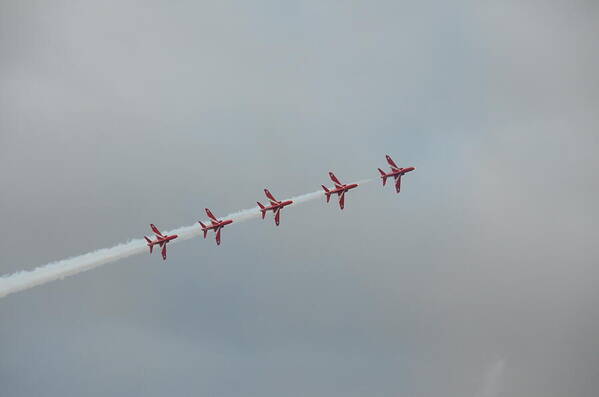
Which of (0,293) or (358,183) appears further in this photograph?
(358,183)

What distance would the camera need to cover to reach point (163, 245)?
145m

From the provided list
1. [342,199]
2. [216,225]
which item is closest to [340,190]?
[342,199]

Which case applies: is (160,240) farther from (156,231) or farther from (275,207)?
(275,207)

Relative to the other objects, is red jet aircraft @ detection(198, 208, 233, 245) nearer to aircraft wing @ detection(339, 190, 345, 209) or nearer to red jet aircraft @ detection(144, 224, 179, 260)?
red jet aircraft @ detection(144, 224, 179, 260)

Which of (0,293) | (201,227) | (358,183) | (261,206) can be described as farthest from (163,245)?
(358,183)

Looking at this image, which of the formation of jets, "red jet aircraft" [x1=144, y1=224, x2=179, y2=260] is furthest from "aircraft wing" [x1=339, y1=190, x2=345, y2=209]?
"red jet aircraft" [x1=144, y1=224, x2=179, y2=260]

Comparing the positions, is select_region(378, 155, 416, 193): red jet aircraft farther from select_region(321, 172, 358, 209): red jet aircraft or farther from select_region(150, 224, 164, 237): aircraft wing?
select_region(150, 224, 164, 237): aircraft wing

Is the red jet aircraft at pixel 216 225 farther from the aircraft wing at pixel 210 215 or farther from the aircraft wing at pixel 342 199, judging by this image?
the aircraft wing at pixel 342 199

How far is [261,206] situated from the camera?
146 m

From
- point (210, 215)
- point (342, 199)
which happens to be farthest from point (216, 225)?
point (342, 199)

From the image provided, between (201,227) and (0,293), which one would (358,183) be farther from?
(0,293)

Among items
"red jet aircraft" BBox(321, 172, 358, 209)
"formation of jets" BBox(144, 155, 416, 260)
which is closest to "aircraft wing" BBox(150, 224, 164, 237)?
"formation of jets" BBox(144, 155, 416, 260)

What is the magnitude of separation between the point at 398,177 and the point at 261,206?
2988cm

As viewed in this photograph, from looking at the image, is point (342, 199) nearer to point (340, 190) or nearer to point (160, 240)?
point (340, 190)
